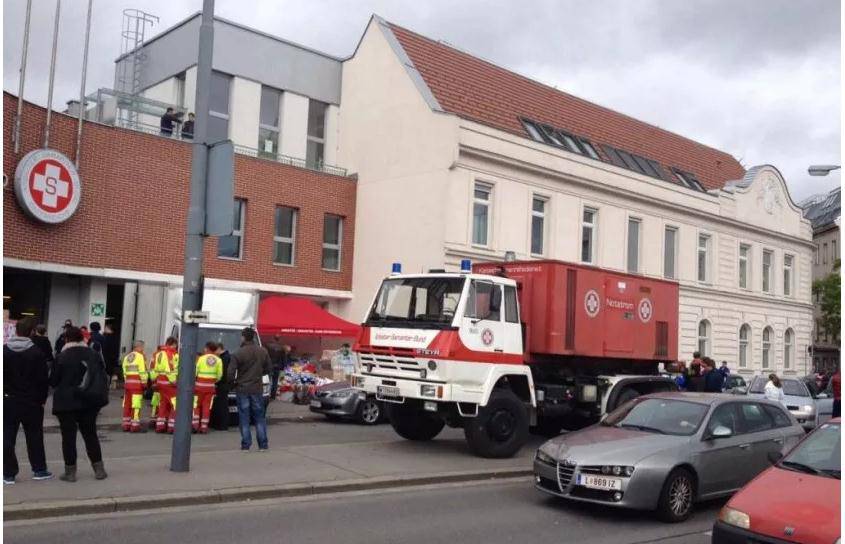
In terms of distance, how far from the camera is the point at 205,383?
575 inches

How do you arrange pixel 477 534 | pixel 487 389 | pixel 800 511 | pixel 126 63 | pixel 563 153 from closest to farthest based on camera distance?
pixel 800 511, pixel 477 534, pixel 487 389, pixel 563 153, pixel 126 63

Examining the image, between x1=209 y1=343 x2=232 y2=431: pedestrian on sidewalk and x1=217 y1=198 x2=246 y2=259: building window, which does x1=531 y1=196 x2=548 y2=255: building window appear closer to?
x1=217 y1=198 x2=246 y2=259: building window

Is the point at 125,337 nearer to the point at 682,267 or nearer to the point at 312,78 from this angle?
the point at 312,78

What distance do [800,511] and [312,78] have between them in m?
23.6

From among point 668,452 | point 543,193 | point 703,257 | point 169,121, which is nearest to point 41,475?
point 668,452

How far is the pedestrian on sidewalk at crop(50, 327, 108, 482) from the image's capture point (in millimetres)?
9148

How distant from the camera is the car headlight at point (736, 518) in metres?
6.55

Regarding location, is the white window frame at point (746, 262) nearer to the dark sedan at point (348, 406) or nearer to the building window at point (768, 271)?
the building window at point (768, 271)

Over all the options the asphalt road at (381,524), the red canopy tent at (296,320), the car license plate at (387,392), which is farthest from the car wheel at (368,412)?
the asphalt road at (381,524)

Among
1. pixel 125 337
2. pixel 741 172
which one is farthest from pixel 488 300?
pixel 741 172

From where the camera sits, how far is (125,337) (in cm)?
2225

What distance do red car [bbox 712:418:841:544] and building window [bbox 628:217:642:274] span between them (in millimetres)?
22536

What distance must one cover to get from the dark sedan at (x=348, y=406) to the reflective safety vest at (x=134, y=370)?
4.05 meters

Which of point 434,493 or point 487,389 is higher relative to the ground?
point 487,389
